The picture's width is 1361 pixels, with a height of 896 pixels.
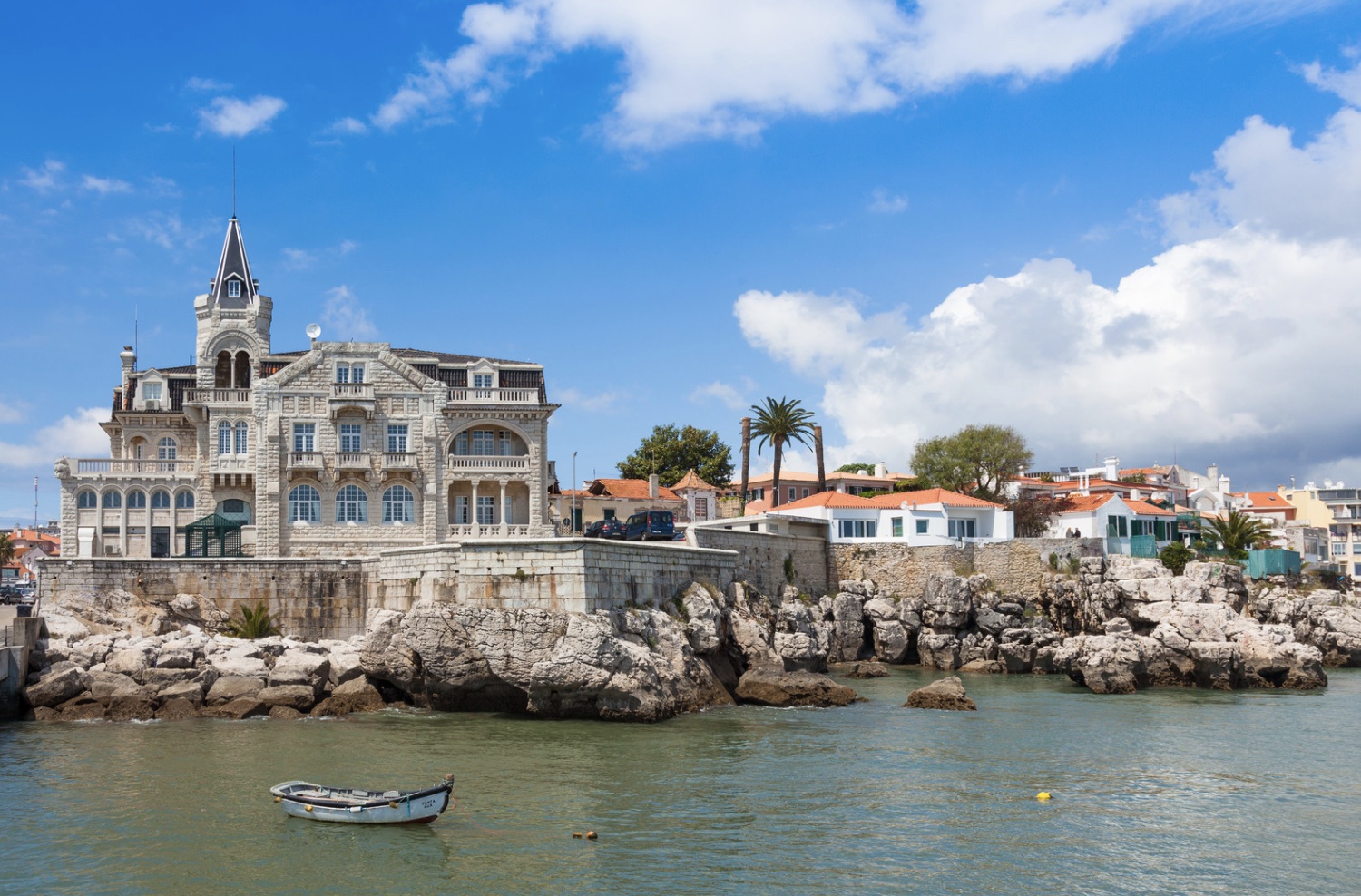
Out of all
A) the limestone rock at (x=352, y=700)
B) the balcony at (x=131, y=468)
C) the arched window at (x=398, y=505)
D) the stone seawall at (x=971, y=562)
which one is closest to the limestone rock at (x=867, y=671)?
the stone seawall at (x=971, y=562)

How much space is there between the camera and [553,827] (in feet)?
72.3

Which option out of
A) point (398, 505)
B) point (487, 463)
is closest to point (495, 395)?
point (487, 463)

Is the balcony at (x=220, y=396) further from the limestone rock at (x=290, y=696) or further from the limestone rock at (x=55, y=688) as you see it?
the limestone rock at (x=290, y=696)

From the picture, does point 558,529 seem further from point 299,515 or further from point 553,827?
point 553,827

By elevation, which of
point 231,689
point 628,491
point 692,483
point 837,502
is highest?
point 692,483

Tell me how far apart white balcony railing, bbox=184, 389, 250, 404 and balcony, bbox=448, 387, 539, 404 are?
9428 millimetres

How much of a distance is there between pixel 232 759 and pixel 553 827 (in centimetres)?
1023

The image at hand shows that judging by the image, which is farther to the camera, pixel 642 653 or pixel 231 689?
pixel 231 689

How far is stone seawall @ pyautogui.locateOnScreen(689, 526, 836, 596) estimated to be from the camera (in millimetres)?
49562

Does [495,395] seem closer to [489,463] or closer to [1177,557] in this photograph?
[489,463]

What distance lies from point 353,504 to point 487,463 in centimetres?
648

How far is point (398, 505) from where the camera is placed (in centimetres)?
5409

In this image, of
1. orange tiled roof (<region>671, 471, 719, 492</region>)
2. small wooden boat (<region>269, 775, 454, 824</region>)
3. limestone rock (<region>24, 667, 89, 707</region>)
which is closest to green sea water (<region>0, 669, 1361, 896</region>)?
small wooden boat (<region>269, 775, 454, 824</region>)

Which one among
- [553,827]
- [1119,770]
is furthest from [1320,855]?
[553,827]
